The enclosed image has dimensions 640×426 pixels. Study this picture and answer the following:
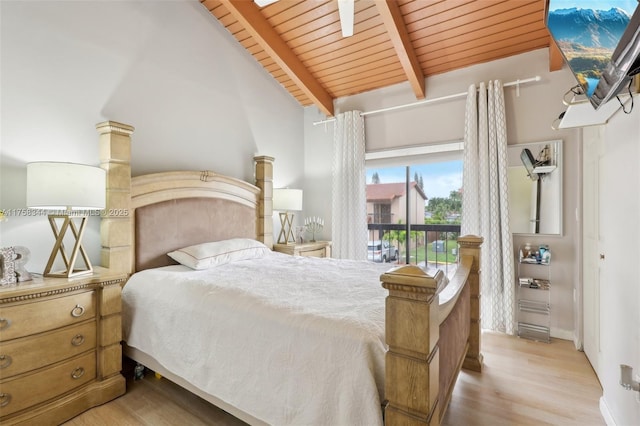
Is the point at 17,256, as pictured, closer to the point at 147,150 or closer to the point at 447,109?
the point at 147,150

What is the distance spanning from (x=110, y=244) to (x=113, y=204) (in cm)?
29

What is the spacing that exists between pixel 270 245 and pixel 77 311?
214cm

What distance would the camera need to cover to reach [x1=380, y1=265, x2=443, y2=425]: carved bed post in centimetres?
100

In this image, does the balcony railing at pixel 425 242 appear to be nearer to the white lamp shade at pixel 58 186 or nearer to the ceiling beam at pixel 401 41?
the ceiling beam at pixel 401 41

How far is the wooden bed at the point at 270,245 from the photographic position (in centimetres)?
102

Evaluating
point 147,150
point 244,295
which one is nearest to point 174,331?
point 244,295

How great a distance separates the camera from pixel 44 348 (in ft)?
5.65

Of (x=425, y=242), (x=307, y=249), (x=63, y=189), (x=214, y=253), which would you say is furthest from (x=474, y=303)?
(x=63, y=189)

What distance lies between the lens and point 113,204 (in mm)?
2266

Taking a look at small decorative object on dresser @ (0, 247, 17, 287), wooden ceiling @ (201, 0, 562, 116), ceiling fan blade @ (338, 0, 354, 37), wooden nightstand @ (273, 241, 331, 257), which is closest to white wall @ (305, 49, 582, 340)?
wooden ceiling @ (201, 0, 562, 116)

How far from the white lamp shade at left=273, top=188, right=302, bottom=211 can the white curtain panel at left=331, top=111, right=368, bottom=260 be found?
0.57 metres

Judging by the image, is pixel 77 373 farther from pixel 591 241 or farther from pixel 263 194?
pixel 591 241

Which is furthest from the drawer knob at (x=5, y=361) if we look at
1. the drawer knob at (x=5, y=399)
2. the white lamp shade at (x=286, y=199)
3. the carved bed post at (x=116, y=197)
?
the white lamp shade at (x=286, y=199)

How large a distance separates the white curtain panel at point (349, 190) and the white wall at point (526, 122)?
0.33m
